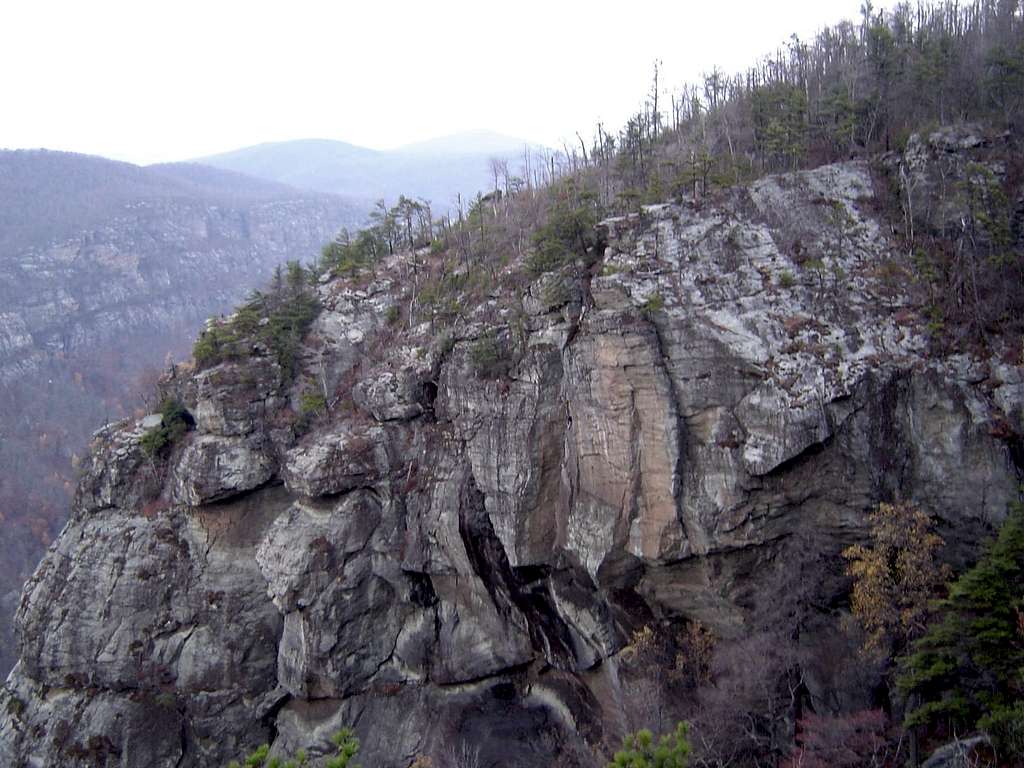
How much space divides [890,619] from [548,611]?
10149 millimetres

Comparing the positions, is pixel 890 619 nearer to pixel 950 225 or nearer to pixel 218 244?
pixel 950 225

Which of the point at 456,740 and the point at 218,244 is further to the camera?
the point at 218,244

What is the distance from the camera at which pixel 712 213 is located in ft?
68.2

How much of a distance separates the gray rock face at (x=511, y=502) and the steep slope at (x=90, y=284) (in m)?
33.0

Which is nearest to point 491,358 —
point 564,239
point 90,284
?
point 564,239

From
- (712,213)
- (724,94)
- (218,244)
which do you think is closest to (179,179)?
(218,244)

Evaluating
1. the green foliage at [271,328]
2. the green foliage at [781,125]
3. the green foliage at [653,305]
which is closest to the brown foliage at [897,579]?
the green foliage at [653,305]

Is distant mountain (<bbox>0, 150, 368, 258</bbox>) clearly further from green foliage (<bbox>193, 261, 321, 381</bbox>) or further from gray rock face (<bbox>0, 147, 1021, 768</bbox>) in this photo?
gray rock face (<bbox>0, 147, 1021, 768</bbox>)

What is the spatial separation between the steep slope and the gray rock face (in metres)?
33.0

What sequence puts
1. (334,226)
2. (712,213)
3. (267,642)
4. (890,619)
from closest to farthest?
1. (890,619)
2. (712,213)
3. (267,642)
4. (334,226)

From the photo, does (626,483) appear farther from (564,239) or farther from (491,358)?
(564,239)

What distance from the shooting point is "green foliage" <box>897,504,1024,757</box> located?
1201 cm

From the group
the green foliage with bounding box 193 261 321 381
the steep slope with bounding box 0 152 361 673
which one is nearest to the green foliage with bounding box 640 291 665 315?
the green foliage with bounding box 193 261 321 381

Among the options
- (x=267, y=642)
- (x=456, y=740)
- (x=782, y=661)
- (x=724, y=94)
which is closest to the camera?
(x=782, y=661)
